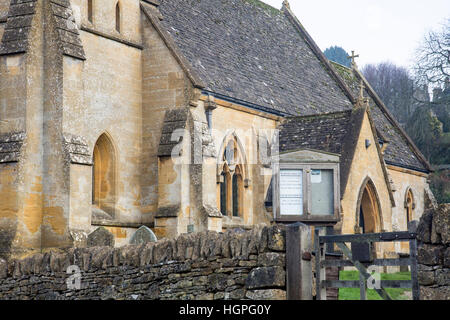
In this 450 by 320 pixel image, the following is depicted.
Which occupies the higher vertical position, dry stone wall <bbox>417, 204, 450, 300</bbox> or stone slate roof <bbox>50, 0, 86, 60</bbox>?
stone slate roof <bbox>50, 0, 86, 60</bbox>

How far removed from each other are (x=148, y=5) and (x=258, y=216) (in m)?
8.32

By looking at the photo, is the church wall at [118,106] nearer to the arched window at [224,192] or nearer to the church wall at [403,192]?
the arched window at [224,192]

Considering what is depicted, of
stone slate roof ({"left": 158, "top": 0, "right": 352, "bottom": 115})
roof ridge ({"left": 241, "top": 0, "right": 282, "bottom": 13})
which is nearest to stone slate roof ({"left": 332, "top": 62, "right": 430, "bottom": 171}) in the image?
stone slate roof ({"left": 158, "top": 0, "right": 352, "bottom": 115})

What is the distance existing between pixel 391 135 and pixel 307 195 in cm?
2355

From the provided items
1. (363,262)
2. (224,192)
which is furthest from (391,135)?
(363,262)

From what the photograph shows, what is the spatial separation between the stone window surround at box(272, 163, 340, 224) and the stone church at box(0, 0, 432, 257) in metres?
0.03

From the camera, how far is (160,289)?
11883 millimetres

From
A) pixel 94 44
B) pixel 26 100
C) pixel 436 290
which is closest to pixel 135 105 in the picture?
pixel 94 44

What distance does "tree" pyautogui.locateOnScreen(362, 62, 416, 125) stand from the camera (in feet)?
236

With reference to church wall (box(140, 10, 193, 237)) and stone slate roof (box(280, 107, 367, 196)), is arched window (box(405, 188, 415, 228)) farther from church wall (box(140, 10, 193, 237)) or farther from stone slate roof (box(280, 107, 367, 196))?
church wall (box(140, 10, 193, 237))

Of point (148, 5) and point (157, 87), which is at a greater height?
point (148, 5)

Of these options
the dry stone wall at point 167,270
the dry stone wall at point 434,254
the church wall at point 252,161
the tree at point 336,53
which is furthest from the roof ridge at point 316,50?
the tree at point 336,53

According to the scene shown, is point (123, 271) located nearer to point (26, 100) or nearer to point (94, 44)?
point (26, 100)

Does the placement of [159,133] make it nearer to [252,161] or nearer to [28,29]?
[28,29]
